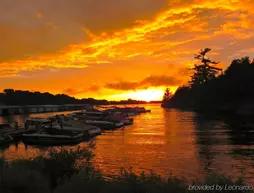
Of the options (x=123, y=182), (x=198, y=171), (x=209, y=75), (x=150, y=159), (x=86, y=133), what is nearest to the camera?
(x=123, y=182)

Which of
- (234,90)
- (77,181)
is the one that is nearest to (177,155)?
(77,181)

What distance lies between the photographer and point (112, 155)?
3922 cm

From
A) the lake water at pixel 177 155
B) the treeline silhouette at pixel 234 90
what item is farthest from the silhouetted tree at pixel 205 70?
the lake water at pixel 177 155

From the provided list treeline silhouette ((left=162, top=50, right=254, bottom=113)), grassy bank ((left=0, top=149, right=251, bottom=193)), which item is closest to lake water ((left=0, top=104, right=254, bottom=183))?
grassy bank ((left=0, top=149, right=251, bottom=193))

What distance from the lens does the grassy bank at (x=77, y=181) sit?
1333 cm

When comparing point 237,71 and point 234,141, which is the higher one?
point 237,71

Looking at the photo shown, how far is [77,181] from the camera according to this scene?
1478 centimetres

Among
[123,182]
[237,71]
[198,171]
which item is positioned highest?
[237,71]

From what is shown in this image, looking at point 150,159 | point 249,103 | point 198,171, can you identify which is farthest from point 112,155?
point 249,103

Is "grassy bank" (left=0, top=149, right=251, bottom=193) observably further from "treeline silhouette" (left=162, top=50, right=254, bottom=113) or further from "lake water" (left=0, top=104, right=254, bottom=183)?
"treeline silhouette" (left=162, top=50, right=254, bottom=113)

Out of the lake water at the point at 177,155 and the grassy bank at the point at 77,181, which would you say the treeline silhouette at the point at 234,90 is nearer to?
the lake water at the point at 177,155

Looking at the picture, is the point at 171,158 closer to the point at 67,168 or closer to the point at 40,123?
the point at 67,168

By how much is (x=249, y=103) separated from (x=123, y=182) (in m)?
108

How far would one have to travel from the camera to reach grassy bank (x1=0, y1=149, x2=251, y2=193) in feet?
43.7
